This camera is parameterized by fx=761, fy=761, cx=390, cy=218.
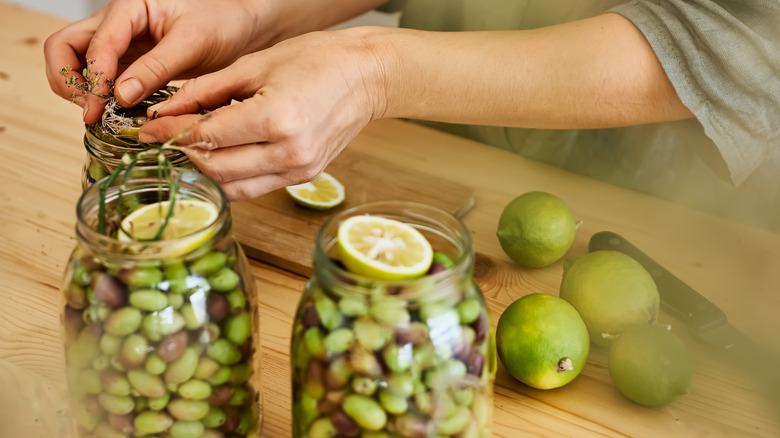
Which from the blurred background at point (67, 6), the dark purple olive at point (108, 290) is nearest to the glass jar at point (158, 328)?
the dark purple olive at point (108, 290)

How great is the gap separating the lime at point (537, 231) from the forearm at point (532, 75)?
13cm

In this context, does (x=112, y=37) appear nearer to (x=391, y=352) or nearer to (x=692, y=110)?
(x=391, y=352)

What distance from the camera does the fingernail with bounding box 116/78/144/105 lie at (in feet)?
3.08

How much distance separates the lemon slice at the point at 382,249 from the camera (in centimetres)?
64

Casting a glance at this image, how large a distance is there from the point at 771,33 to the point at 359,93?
540 millimetres

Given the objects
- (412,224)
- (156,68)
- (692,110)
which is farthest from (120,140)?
(692,110)

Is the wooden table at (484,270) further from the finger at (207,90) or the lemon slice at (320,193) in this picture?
the finger at (207,90)

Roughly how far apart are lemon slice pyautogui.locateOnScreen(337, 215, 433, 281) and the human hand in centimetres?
21

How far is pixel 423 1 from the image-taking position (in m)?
1.52

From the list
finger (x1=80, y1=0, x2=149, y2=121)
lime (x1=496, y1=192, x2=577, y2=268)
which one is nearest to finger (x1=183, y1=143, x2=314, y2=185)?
finger (x1=80, y1=0, x2=149, y2=121)

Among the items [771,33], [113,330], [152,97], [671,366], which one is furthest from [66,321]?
[771,33]

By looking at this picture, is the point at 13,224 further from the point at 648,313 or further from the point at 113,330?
the point at 648,313

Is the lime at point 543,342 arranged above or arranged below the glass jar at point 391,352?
below

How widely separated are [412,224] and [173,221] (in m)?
0.22
